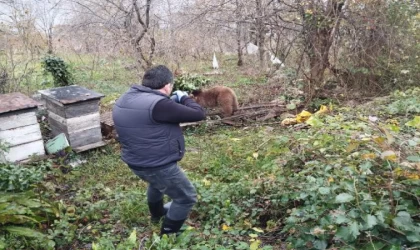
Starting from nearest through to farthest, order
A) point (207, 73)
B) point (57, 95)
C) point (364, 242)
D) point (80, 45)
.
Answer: point (364, 242) < point (57, 95) < point (207, 73) < point (80, 45)

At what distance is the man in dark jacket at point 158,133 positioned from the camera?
11.0 feet

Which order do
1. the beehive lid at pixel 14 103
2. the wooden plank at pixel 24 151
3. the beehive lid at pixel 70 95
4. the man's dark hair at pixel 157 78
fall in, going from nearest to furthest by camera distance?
the man's dark hair at pixel 157 78 < the beehive lid at pixel 14 103 < the wooden plank at pixel 24 151 < the beehive lid at pixel 70 95

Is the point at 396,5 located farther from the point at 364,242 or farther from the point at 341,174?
the point at 364,242

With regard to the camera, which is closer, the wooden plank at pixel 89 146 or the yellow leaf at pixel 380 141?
the yellow leaf at pixel 380 141

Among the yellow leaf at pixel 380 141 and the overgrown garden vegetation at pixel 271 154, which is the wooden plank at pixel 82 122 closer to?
the overgrown garden vegetation at pixel 271 154

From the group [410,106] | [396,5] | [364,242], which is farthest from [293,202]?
[396,5]

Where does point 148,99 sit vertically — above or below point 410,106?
above

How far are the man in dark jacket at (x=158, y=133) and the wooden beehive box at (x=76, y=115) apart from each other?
2.90m

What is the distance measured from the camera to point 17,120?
5.70 m

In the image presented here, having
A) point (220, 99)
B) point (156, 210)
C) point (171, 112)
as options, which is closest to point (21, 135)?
point (156, 210)

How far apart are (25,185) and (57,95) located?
88.7 inches

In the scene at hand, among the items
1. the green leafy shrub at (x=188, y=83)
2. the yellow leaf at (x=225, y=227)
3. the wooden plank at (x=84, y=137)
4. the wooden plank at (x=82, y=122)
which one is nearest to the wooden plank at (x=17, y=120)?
the wooden plank at (x=82, y=122)

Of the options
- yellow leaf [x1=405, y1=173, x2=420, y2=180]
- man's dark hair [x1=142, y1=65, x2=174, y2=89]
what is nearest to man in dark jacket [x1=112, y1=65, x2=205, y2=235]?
man's dark hair [x1=142, y1=65, x2=174, y2=89]

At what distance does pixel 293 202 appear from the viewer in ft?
12.7
